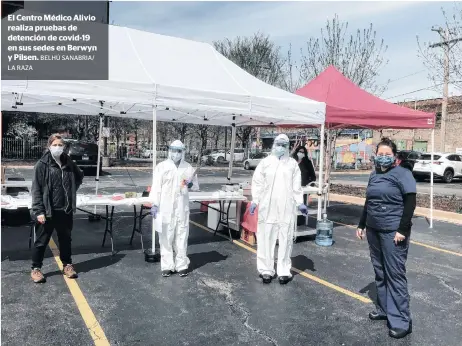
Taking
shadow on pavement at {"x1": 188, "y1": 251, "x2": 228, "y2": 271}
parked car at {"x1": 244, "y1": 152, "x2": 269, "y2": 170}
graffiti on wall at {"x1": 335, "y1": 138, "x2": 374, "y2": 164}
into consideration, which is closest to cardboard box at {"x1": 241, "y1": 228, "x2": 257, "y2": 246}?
shadow on pavement at {"x1": 188, "y1": 251, "x2": 228, "y2": 271}

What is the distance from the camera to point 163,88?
20.4 feet

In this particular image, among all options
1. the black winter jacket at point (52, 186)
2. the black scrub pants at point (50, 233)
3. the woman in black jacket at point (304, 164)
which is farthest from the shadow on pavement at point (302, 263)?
the black winter jacket at point (52, 186)

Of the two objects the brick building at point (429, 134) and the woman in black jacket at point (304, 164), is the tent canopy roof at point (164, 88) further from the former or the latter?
the brick building at point (429, 134)

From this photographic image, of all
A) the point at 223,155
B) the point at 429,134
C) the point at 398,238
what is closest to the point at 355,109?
the point at 398,238

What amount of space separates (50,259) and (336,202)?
9576 mm

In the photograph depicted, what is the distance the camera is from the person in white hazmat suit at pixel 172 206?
219 inches

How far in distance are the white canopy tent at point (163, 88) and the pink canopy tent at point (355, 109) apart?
64 cm

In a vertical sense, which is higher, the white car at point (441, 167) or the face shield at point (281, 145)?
the face shield at point (281, 145)

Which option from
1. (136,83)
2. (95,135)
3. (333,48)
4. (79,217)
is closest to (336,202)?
(333,48)

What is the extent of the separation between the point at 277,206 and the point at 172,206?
1.34 metres

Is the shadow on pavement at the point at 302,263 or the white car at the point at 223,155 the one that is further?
the white car at the point at 223,155

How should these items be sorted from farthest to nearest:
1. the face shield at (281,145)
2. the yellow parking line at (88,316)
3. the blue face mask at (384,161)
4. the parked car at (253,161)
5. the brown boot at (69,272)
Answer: the parked car at (253,161) < the face shield at (281,145) < the brown boot at (69,272) < the blue face mask at (384,161) < the yellow parking line at (88,316)

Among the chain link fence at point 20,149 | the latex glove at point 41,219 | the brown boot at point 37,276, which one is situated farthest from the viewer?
the chain link fence at point 20,149

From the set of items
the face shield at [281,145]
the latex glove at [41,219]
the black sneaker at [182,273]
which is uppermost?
the face shield at [281,145]
